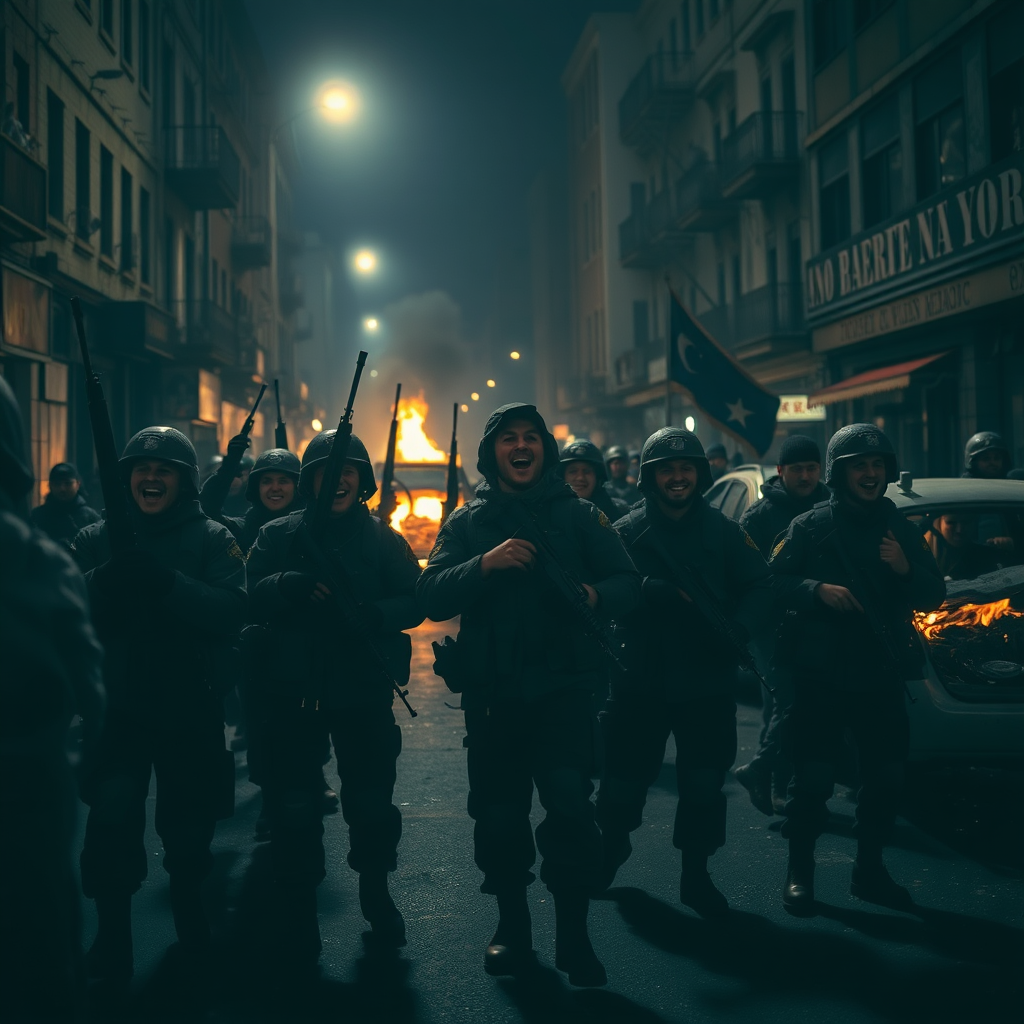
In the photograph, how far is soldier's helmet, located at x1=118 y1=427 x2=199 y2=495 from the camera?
422cm

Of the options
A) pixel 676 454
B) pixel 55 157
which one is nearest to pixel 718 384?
pixel 676 454

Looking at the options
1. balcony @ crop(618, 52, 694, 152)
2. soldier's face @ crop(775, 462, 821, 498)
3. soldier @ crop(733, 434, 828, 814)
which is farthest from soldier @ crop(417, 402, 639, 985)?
balcony @ crop(618, 52, 694, 152)

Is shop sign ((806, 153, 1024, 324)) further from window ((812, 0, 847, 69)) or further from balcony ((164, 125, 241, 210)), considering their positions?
balcony ((164, 125, 241, 210))

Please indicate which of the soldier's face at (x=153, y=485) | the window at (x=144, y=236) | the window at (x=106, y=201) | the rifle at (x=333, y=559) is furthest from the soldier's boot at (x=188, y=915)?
the window at (x=144, y=236)

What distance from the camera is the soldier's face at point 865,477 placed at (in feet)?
16.0

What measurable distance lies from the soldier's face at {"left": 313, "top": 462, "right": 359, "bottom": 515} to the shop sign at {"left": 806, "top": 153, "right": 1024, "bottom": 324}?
471 inches

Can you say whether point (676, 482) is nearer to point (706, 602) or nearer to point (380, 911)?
point (706, 602)

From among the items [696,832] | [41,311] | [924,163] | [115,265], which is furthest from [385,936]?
[115,265]

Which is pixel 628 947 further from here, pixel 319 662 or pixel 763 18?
pixel 763 18

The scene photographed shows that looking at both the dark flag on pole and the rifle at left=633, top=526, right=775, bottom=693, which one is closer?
the rifle at left=633, top=526, right=775, bottom=693

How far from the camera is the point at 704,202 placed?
29.1 m

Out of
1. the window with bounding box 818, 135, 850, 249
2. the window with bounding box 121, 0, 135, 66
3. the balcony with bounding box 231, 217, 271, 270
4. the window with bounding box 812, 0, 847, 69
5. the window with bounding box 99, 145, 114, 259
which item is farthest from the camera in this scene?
the balcony with bounding box 231, 217, 271, 270

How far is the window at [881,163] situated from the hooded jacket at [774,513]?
1360 centimetres

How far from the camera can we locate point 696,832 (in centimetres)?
454
